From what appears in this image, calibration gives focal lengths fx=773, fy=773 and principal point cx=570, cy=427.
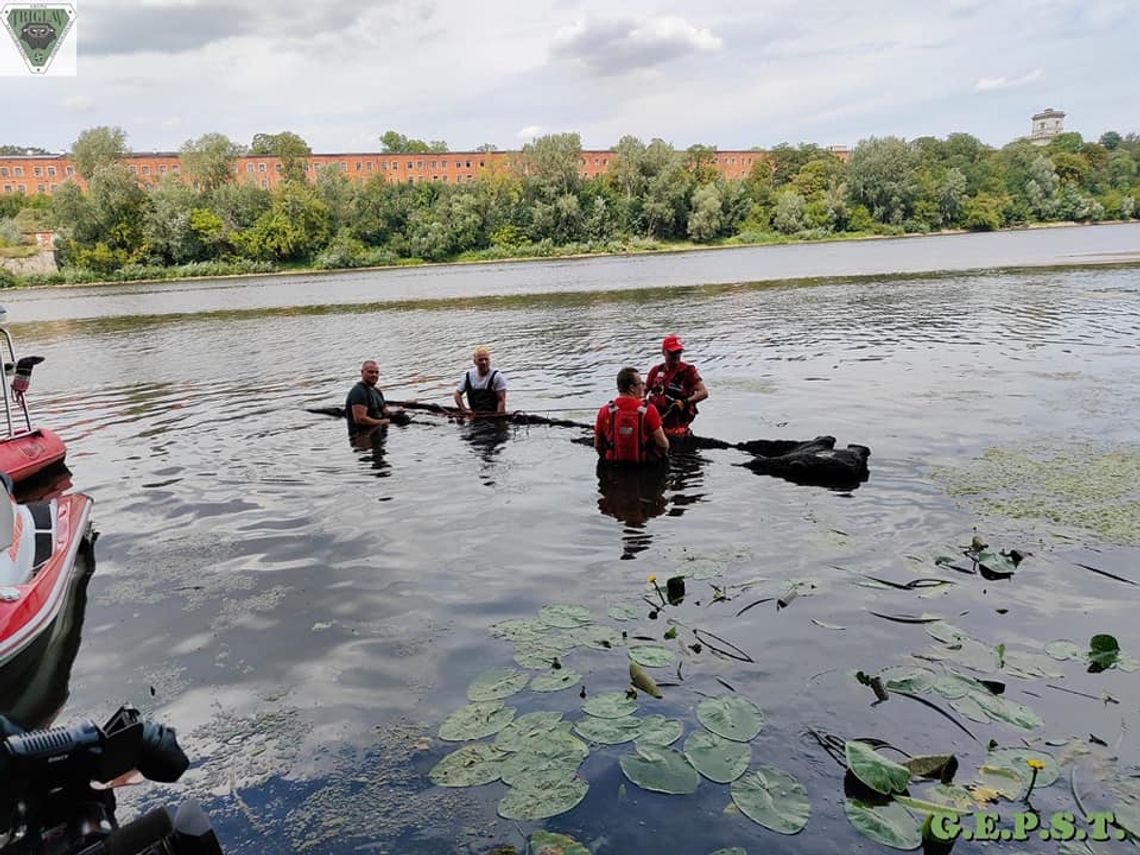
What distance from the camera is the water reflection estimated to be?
938 centimetres

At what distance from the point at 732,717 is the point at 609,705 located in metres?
0.89

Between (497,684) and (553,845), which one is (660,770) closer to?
(553,845)

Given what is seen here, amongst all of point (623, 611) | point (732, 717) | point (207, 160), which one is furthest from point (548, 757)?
point (207, 160)

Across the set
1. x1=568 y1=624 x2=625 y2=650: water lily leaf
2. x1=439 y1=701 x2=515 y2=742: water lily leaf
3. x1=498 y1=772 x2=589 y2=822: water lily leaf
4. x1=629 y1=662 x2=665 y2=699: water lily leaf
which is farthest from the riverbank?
x1=498 y1=772 x2=589 y2=822: water lily leaf

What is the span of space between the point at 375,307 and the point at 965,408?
37.3 metres

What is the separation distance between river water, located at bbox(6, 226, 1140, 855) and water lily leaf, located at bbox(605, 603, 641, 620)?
0.29ft

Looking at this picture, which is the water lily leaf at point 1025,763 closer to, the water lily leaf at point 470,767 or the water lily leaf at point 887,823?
the water lily leaf at point 887,823

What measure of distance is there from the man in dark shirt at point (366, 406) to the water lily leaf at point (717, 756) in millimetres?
11170

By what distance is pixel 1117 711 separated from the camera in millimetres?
5352

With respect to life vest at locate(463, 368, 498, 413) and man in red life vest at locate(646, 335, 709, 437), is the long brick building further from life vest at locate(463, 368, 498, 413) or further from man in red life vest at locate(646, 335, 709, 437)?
man in red life vest at locate(646, 335, 709, 437)

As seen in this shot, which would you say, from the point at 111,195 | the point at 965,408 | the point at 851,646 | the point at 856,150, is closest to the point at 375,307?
the point at 965,408

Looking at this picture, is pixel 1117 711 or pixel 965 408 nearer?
pixel 1117 711

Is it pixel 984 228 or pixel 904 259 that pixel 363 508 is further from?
pixel 984 228

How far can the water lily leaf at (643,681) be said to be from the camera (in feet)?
18.9
